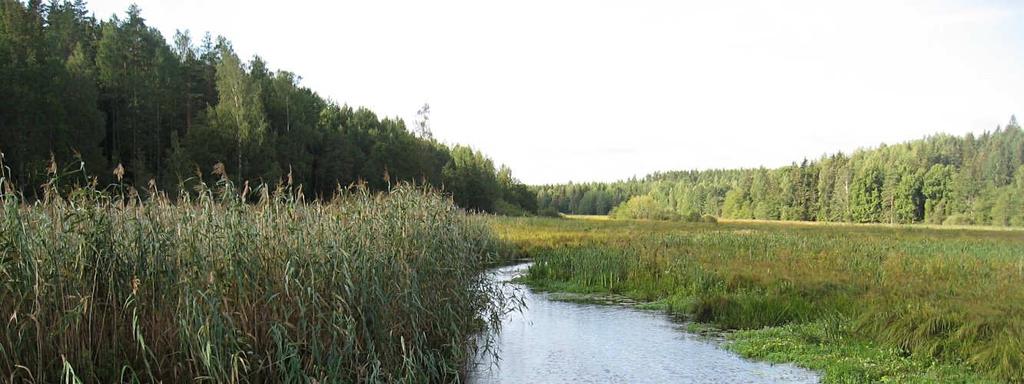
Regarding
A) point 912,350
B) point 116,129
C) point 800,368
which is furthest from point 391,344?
point 116,129

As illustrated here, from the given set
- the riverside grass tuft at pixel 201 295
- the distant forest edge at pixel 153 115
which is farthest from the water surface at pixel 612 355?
the distant forest edge at pixel 153 115

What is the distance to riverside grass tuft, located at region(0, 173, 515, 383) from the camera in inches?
197

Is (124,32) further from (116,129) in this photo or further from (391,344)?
(391,344)

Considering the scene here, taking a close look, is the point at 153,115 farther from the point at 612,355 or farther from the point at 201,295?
the point at 201,295

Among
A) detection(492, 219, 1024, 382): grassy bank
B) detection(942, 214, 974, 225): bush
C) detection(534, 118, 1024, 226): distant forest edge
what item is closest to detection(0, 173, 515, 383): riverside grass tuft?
detection(492, 219, 1024, 382): grassy bank

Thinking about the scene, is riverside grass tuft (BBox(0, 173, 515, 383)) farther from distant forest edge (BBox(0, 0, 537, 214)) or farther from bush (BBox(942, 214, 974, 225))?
bush (BBox(942, 214, 974, 225))

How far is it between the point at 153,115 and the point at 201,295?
36.2 metres

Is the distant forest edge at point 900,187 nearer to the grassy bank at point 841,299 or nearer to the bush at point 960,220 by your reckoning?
the bush at point 960,220

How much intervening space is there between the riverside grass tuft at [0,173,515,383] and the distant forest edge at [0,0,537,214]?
0.82 meters

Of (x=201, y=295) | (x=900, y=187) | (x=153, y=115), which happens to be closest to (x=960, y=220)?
(x=900, y=187)

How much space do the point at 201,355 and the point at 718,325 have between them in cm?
882

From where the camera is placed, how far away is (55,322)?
195 inches

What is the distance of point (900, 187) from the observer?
268ft

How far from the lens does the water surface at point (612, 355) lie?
8.23 meters
